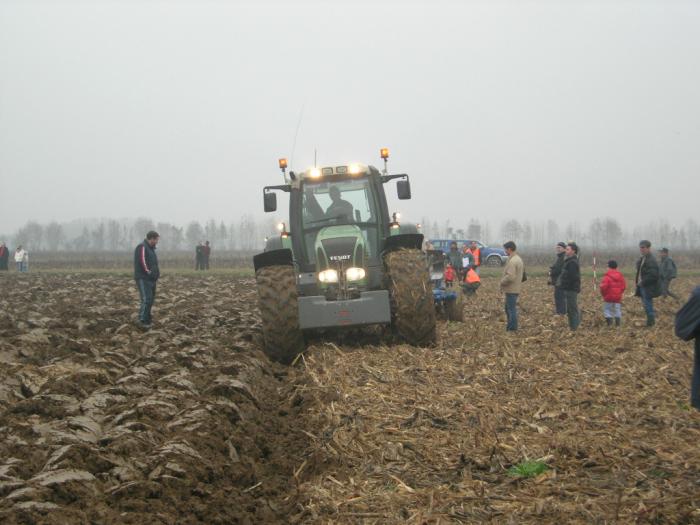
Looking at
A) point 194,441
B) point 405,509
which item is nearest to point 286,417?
point 194,441

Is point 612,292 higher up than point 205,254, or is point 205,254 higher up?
point 205,254

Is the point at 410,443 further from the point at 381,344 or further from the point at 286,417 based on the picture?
the point at 381,344

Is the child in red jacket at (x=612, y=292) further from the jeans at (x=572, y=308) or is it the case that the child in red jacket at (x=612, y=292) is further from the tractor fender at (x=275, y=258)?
the tractor fender at (x=275, y=258)

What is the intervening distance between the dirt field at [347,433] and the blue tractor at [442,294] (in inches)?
115

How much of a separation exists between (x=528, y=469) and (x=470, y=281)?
46.6 ft

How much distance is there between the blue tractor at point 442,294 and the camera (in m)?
12.6

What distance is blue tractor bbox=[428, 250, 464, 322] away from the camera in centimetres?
1261

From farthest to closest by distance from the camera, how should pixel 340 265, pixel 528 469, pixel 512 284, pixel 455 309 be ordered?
1. pixel 455 309
2. pixel 512 284
3. pixel 340 265
4. pixel 528 469

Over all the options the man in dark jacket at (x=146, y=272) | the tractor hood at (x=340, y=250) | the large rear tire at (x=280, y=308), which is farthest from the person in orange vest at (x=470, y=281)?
the large rear tire at (x=280, y=308)

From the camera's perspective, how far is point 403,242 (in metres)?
9.30

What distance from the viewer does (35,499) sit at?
398 cm

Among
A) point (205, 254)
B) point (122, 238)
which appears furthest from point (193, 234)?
point (205, 254)

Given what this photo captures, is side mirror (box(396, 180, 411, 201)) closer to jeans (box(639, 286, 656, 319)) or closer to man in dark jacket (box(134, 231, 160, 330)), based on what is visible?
man in dark jacket (box(134, 231, 160, 330))

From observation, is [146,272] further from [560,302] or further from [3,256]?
[3,256]
